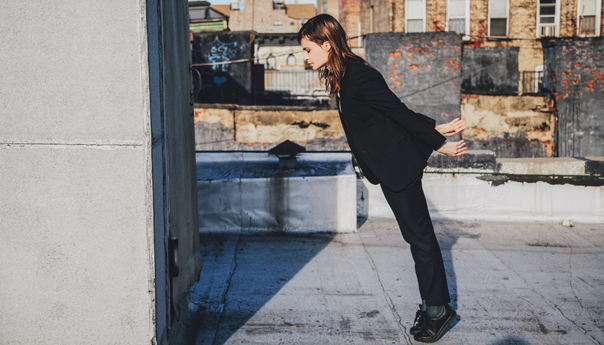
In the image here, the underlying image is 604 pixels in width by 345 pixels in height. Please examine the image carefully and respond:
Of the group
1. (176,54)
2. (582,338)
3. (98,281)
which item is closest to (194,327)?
(98,281)

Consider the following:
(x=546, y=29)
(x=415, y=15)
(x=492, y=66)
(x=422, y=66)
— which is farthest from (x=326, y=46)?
(x=546, y=29)

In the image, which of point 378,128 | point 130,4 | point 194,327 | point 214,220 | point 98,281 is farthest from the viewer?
point 214,220

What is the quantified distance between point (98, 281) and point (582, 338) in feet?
8.14

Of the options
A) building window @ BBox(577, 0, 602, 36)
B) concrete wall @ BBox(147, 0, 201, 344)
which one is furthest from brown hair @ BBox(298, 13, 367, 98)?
building window @ BBox(577, 0, 602, 36)

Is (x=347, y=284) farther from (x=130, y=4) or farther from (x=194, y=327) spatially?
(x=130, y=4)

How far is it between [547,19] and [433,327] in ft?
79.2

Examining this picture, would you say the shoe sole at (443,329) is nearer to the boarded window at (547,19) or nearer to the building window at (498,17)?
the building window at (498,17)

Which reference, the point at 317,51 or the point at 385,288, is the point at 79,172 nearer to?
the point at 317,51

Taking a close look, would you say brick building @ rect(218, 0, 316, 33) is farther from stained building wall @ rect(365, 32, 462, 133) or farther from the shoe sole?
the shoe sole

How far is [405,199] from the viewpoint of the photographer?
8.75 ft

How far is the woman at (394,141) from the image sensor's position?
2598 millimetres

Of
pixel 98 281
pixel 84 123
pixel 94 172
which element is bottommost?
pixel 98 281

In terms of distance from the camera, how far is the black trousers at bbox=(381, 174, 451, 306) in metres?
2.67

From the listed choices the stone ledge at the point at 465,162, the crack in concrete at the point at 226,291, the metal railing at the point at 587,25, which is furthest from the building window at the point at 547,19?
the crack in concrete at the point at 226,291
